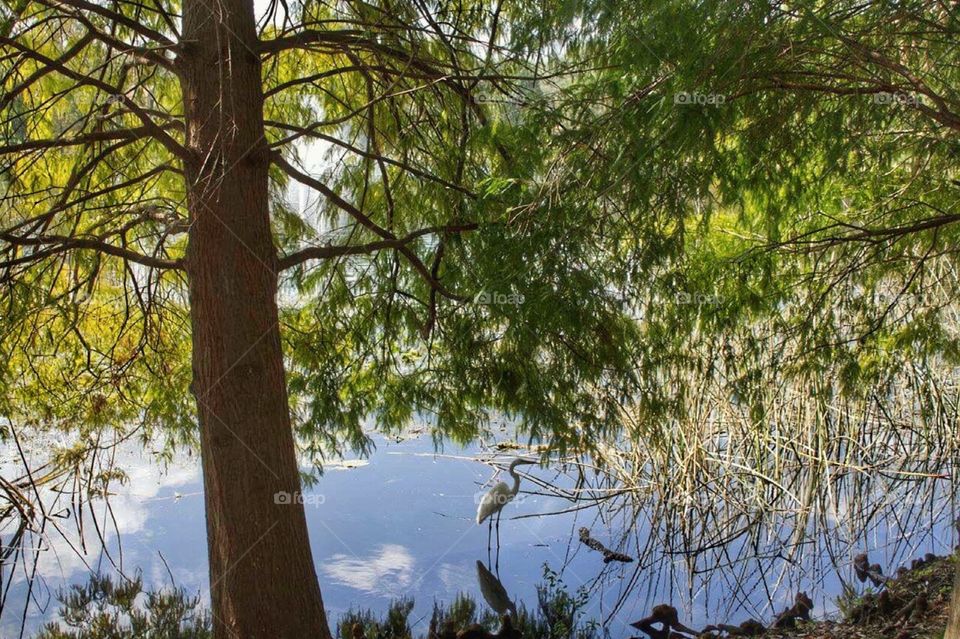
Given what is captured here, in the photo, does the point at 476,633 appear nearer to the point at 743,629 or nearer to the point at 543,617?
the point at 543,617

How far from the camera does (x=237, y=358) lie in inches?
133

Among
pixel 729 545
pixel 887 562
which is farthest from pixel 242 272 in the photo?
pixel 887 562

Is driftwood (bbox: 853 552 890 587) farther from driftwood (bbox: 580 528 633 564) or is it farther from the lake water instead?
driftwood (bbox: 580 528 633 564)

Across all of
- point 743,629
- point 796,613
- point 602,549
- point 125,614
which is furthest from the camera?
point 602,549

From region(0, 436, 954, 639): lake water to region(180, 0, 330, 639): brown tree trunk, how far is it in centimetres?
143

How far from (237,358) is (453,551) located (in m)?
Answer: 3.30

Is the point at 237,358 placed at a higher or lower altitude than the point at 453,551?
higher

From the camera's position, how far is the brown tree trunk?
11.1ft

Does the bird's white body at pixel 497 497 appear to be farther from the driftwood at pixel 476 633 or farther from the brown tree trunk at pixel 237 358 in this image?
the brown tree trunk at pixel 237 358

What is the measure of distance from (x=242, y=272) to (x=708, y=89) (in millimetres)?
1824

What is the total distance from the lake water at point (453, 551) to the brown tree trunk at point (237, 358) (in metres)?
1.43

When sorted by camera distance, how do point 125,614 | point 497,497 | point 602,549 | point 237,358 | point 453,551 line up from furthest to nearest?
point 453,551 → point 602,549 → point 497,497 → point 125,614 → point 237,358

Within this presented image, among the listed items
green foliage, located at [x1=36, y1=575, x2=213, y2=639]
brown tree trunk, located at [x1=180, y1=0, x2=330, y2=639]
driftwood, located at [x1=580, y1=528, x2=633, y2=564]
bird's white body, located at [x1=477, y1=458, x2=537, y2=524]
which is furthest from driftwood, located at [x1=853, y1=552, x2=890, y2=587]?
green foliage, located at [x1=36, y1=575, x2=213, y2=639]

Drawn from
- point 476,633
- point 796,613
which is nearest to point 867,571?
point 796,613
